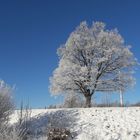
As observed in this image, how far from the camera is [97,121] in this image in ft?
66.9

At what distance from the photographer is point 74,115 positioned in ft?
71.1

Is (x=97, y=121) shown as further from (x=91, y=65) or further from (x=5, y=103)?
(x=91, y=65)

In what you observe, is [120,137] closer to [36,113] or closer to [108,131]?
[108,131]

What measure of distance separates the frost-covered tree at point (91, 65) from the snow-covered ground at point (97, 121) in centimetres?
855

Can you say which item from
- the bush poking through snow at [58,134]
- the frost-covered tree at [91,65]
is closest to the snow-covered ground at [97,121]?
the bush poking through snow at [58,134]

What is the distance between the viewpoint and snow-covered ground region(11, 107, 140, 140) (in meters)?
18.4

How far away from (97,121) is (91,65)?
1233 cm

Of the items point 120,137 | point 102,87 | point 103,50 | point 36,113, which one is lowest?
point 120,137

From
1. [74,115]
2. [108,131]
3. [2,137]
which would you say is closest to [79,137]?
[108,131]

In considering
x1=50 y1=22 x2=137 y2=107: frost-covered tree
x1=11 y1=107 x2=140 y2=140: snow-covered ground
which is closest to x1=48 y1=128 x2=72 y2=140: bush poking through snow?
x1=11 y1=107 x2=140 y2=140: snow-covered ground

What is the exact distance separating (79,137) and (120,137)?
6.41 ft

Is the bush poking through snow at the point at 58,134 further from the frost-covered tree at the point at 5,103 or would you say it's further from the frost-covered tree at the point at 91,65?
the frost-covered tree at the point at 91,65

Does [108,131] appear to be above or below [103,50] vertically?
below

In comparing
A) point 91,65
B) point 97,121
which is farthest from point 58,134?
point 91,65
